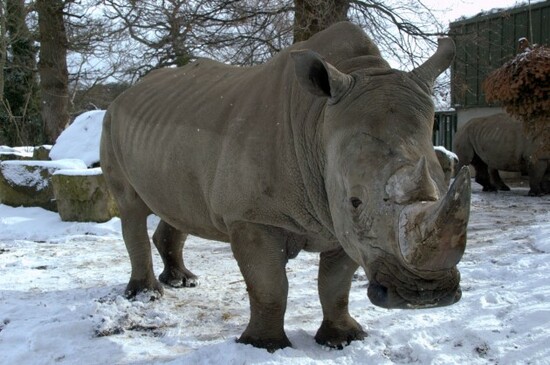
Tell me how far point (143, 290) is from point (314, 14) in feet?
21.2

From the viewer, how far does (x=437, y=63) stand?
3.36 m

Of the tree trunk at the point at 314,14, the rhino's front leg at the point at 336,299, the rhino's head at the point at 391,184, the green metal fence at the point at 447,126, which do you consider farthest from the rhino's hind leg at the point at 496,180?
the rhino's head at the point at 391,184

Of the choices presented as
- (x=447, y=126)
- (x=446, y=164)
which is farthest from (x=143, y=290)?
(x=447, y=126)

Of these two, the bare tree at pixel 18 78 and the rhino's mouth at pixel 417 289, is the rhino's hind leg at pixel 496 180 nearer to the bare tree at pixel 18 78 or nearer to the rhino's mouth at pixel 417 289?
the rhino's mouth at pixel 417 289

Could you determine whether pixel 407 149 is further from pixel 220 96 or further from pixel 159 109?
pixel 159 109

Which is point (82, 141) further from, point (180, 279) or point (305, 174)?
point (305, 174)

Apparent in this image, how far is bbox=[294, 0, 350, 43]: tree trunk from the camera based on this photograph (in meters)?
10.1

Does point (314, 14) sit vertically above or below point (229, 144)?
above

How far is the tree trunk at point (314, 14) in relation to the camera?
33.0 ft

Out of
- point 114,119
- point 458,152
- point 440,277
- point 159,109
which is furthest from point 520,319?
point 458,152

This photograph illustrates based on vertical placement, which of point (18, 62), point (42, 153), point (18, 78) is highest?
point (18, 62)

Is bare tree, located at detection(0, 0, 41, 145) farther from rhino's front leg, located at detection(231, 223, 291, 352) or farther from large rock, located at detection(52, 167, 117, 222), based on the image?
rhino's front leg, located at detection(231, 223, 291, 352)

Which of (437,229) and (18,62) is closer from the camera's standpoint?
(437,229)

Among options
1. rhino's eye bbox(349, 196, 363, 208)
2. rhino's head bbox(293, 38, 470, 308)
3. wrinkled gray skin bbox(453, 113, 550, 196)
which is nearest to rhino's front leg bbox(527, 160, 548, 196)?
wrinkled gray skin bbox(453, 113, 550, 196)
